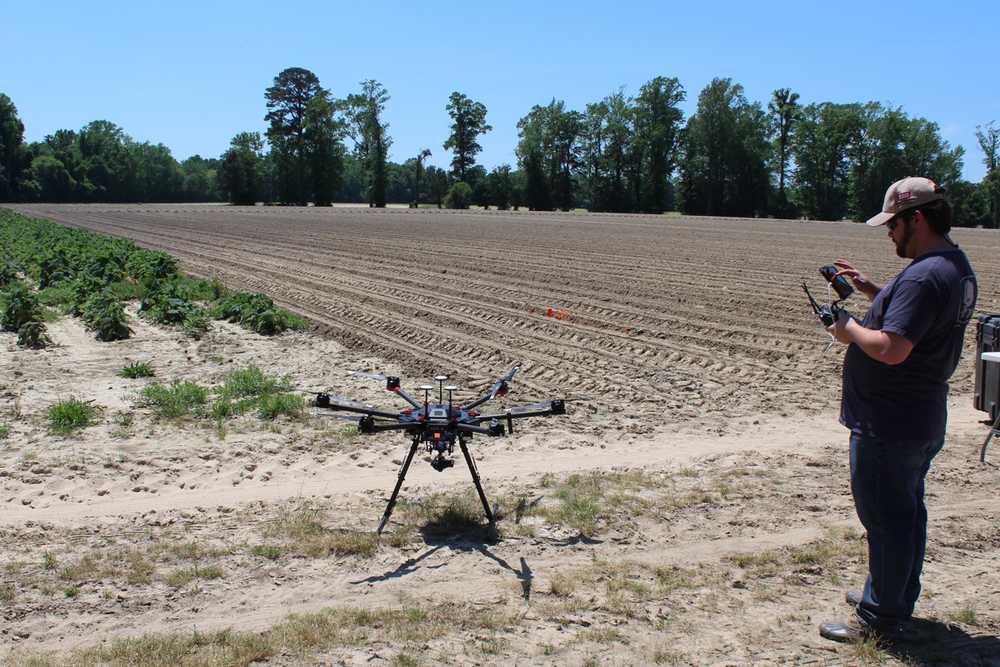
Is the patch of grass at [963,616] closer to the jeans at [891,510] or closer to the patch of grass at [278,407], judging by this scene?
the jeans at [891,510]

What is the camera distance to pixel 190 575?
522 centimetres

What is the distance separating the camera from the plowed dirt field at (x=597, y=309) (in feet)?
34.7

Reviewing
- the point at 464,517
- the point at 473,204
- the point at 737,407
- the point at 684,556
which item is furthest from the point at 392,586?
the point at 473,204

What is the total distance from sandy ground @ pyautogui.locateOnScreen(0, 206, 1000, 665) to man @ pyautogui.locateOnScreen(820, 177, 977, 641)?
645 millimetres

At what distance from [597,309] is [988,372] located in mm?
8866

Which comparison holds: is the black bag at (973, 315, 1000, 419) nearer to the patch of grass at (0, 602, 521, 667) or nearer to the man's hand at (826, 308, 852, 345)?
the man's hand at (826, 308, 852, 345)

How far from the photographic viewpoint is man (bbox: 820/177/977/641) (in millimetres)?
3738

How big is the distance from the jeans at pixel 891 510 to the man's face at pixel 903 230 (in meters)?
0.91

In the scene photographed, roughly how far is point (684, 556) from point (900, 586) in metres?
1.58

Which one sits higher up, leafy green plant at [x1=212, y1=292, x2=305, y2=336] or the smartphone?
the smartphone

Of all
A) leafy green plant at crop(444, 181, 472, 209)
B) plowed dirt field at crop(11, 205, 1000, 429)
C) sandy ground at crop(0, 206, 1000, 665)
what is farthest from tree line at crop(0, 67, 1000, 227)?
sandy ground at crop(0, 206, 1000, 665)

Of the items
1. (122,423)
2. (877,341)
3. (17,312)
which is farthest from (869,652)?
(17,312)

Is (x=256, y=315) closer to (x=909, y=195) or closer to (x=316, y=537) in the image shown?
(x=316, y=537)

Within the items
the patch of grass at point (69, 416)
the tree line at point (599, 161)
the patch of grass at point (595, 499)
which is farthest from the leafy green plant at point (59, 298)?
the tree line at point (599, 161)
